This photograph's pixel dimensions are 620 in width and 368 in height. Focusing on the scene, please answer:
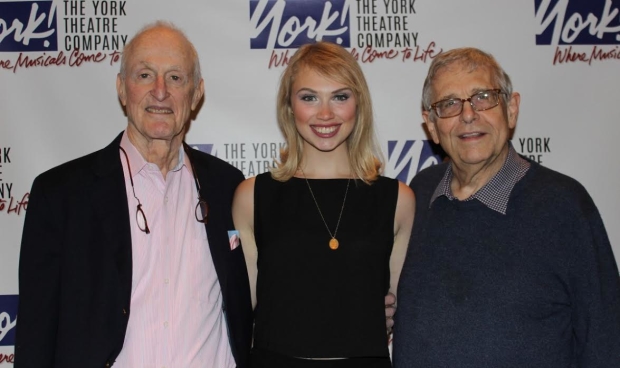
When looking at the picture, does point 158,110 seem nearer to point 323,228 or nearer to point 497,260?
point 323,228

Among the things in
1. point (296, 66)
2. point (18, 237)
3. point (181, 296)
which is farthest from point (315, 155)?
point (18, 237)

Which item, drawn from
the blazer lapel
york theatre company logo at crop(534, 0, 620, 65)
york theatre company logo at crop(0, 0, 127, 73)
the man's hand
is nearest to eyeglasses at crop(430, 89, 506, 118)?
the man's hand

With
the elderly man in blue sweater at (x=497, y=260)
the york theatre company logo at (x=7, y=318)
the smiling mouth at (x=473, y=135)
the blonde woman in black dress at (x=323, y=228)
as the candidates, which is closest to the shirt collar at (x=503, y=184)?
the elderly man in blue sweater at (x=497, y=260)

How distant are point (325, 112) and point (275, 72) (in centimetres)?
97

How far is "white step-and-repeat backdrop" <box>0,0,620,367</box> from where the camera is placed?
11.1ft

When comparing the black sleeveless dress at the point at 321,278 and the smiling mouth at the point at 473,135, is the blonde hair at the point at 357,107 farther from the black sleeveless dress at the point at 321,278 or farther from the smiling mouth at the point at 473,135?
the smiling mouth at the point at 473,135

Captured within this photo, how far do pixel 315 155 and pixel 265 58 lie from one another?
3.12ft

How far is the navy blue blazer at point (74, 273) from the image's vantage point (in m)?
2.23

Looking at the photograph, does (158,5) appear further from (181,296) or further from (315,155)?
(181,296)

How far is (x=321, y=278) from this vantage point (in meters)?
2.46

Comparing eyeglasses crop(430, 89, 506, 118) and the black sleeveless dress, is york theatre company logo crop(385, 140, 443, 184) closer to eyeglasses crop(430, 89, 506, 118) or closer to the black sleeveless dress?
the black sleeveless dress

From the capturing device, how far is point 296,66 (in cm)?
269

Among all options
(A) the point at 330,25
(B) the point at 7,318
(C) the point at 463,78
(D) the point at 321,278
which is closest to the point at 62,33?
(A) the point at 330,25

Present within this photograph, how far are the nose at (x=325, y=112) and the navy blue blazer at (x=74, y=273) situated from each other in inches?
32.5
